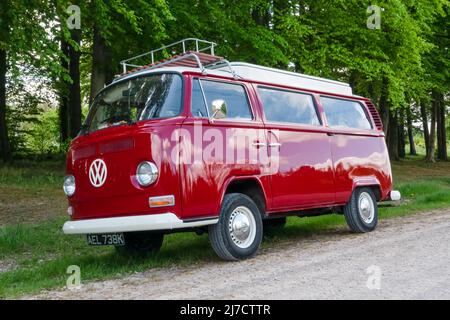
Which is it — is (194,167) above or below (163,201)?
above

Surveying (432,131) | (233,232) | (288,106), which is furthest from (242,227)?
(432,131)

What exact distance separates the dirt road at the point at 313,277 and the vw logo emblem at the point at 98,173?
118 centimetres

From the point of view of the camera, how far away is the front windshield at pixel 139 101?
6188 mm

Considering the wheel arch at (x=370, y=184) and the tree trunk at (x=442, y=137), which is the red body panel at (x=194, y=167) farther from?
the tree trunk at (x=442, y=137)

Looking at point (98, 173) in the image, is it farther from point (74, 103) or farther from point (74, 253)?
point (74, 103)

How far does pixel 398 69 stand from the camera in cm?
1841

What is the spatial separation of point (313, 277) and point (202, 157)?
1840 mm

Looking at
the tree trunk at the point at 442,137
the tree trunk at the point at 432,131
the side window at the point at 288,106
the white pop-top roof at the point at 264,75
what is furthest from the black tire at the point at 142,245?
the tree trunk at the point at 442,137

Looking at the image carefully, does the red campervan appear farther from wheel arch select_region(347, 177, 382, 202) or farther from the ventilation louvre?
the ventilation louvre

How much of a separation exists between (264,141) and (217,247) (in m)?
1.56

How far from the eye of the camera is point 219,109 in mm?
6508
